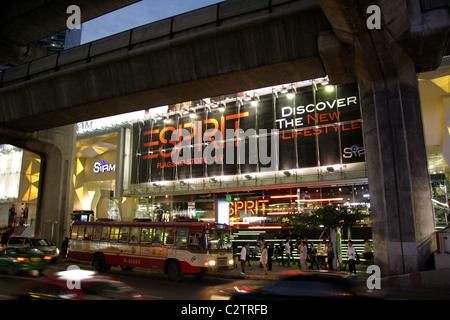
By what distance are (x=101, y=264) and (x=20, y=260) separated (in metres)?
4.55

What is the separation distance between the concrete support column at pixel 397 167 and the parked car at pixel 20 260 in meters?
14.7

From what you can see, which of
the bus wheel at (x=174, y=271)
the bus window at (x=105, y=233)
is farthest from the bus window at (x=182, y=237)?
the bus window at (x=105, y=233)

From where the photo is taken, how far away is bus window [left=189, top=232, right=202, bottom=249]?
16562mm

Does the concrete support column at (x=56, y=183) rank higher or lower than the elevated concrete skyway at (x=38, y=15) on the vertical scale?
lower

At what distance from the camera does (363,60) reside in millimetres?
12961

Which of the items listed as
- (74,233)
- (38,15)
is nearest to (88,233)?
(74,233)

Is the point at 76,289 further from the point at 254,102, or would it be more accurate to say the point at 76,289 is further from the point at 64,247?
the point at 254,102

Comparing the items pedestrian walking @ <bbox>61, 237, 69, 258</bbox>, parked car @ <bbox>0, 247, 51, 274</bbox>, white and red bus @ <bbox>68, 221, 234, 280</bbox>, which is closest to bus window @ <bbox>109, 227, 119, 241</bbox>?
white and red bus @ <bbox>68, 221, 234, 280</bbox>

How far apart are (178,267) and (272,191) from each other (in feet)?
44.5

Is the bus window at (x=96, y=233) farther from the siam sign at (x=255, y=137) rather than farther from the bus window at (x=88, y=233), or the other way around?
the siam sign at (x=255, y=137)

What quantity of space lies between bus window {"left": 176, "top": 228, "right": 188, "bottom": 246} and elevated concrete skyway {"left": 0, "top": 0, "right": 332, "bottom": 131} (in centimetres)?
677

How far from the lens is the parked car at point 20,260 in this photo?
629 inches
